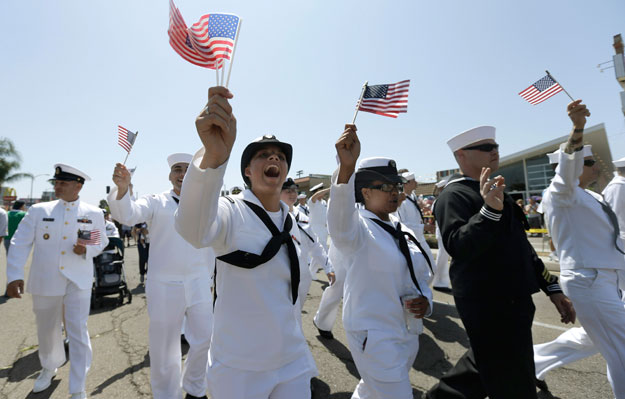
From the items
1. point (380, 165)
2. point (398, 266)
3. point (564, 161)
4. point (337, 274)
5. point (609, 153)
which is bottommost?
point (337, 274)

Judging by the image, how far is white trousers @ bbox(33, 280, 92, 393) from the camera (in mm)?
3434

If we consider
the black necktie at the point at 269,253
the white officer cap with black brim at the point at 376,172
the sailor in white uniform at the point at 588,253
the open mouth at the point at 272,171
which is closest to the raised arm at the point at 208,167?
the black necktie at the point at 269,253

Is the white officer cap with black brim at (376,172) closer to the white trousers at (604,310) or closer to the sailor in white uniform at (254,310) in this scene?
the sailor in white uniform at (254,310)

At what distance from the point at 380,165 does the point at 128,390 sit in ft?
11.3

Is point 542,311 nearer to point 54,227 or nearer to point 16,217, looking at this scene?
point 54,227

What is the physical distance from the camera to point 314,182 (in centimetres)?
4094

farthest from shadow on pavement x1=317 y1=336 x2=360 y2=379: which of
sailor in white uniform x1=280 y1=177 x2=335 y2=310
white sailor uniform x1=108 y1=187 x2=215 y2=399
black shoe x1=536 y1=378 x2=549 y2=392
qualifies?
black shoe x1=536 y1=378 x2=549 y2=392

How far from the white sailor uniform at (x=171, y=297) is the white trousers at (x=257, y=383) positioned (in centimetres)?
155

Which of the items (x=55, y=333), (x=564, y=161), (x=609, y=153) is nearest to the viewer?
(x=564, y=161)

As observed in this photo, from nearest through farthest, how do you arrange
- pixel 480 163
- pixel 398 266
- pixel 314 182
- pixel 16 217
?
pixel 398 266
pixel 480 163
pixel 16 217
pixel 314 182

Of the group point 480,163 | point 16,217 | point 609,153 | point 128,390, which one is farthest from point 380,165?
point 609,153

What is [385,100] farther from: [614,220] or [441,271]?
[441,271]

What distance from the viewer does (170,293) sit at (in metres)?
3.15

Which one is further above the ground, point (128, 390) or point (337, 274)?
point (337, 274)
